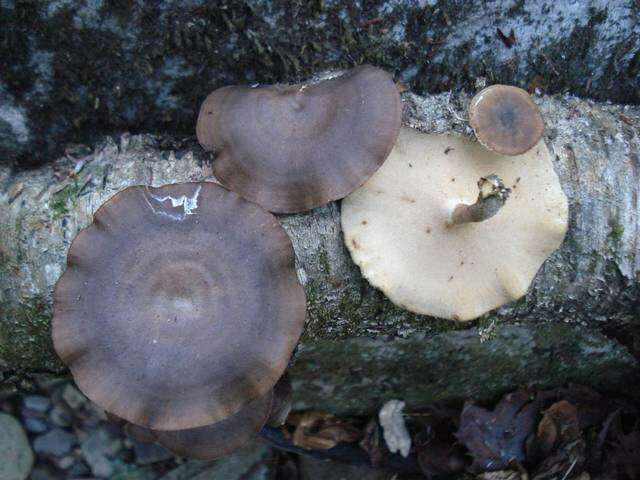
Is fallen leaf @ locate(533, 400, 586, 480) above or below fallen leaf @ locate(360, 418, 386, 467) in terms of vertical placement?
above

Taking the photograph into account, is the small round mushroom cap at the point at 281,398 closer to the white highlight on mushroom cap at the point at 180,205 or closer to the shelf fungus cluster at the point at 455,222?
the shelf fungus cluster at the point at 455,222

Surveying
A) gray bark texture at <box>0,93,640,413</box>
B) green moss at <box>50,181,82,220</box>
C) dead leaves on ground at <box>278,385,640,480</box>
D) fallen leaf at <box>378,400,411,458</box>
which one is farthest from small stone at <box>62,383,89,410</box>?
green moss at <box>50,181,82,220</box>

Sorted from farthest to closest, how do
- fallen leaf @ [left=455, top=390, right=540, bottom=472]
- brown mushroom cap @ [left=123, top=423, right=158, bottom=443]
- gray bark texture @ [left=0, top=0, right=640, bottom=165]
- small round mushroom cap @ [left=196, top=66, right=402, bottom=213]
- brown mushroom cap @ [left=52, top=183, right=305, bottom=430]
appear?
fallen leaf @ [left=455, top=390, right=540, bottom=472]
brown mushroom cap @ [left=123, top=423, right=158, bottom=443]
gray bark texture @ [left=0, top=0, right=640, bottom=165]
small round mushroom cap @ [left=196, top=66, right=402, bottom=213]
brown mushroom cap @ [left=52, top=183, right=305, bottom=430]

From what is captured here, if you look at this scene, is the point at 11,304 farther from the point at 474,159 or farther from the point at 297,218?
the point at 474,159

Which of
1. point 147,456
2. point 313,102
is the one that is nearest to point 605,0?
point 313,102

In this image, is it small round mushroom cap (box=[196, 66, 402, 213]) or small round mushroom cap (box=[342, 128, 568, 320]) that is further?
small round mushroom cap (box=[342, 128, 568, 320])

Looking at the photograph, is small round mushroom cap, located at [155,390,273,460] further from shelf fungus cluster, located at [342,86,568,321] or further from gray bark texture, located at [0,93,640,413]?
shelf fungus cluster, located at [342,86,568,321]
